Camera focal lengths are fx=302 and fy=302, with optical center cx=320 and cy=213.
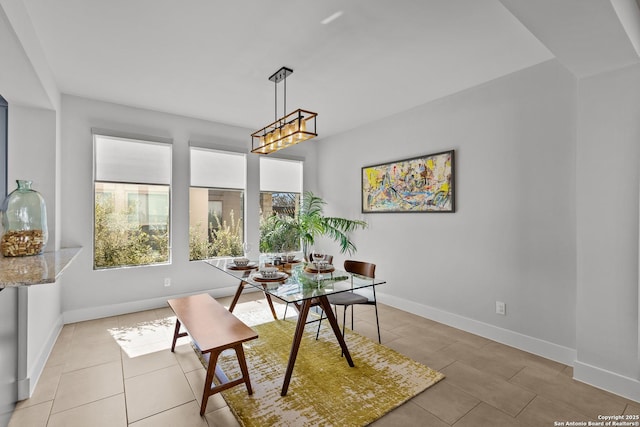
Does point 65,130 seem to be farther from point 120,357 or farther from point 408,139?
point 408,139

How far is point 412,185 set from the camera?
392cm

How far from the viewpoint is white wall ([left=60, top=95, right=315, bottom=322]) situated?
3.55 meters

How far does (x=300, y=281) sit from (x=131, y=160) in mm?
2956

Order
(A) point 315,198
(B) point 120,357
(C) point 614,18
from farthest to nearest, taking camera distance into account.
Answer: (A) point 315,198 < (B) point 120,357 < (C) point 614,18

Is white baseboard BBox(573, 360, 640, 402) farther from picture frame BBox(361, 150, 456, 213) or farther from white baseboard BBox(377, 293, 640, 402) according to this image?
picture frame BBox(361, 150, 456, 213)

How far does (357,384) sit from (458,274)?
185cm

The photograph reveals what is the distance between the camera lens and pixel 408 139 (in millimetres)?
4008

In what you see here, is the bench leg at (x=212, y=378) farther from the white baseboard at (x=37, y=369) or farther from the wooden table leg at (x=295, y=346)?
the white baseboard at (x=37, y=369)

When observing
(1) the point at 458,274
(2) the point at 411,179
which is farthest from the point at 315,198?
(1) the point at 458,274

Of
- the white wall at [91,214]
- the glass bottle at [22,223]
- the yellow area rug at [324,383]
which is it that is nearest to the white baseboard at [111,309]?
the white wall at [91,214]

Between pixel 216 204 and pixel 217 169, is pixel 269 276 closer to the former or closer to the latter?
pixel 216 204

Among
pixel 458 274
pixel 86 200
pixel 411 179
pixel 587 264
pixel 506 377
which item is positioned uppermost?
pixel 411 179

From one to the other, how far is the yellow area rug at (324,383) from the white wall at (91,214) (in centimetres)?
186

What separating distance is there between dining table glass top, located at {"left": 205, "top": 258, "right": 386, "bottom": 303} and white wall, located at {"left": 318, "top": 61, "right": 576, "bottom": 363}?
4.57 ft
